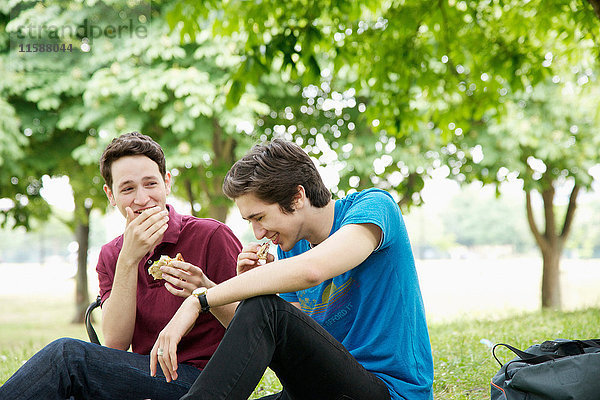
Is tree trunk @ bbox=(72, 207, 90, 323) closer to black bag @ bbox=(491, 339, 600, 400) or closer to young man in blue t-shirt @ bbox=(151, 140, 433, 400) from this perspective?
young man in blue t-shirt @ bbox=(151, 140, 433, 400)

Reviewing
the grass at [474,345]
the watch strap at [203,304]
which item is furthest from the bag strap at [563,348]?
the watch strap at [203,304]

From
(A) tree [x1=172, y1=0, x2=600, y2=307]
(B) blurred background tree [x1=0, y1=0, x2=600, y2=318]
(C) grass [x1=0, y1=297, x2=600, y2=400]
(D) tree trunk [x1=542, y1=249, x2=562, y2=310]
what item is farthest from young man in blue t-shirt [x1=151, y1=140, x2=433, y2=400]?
(D) tree trunk [x1=542, y1=249, x2=562, y2=310]

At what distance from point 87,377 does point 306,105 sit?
8.50m

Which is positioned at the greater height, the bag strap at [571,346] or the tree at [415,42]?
the tree at [415,42]

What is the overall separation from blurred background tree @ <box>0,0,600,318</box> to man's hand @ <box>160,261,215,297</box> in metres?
5.29

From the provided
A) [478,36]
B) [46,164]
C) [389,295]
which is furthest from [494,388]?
[46,164]

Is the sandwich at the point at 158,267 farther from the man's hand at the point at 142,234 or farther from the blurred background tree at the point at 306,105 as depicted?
the blurred background tree at the point at 306,105

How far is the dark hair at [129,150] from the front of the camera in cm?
295

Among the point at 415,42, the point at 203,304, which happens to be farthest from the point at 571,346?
the point at 415,42

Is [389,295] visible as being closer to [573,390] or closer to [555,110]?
[573,390]

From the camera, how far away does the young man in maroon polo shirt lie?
2484 mm

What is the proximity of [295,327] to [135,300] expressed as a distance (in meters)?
0.90

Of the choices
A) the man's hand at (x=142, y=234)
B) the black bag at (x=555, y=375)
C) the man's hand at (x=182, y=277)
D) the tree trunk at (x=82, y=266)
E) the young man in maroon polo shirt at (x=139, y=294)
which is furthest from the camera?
the tree trunk at (x=82, y=266)

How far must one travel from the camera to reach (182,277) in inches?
103
